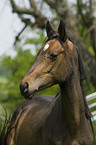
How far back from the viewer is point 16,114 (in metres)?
3.71

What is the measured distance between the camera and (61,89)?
8.25 ft

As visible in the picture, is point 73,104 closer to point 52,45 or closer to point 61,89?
point 61,89

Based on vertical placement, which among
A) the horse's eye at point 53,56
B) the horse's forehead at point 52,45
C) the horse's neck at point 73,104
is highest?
the horse's forehead at point 52,45

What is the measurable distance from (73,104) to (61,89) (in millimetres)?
208

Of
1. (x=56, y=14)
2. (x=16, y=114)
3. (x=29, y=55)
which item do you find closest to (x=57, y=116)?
(x=16, y=114)

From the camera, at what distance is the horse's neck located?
2.46 metres

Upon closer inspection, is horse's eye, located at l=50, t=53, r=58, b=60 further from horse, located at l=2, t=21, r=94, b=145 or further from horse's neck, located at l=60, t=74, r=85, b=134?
horse's neck, located at l=60, t=74, r=85, b=134

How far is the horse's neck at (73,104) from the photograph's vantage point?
246 cm

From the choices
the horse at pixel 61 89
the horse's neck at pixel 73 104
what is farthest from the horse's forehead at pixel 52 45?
the horse's neck at pixel 73 104

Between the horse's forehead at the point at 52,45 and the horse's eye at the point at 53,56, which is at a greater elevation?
the horse's forehead at the point at 52,45

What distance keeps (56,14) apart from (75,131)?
9.30 metres

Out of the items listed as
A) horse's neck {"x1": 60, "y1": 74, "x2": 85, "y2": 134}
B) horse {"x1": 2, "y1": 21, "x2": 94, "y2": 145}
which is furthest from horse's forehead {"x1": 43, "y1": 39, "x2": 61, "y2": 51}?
horse's neck {"x1": 60, "y1": 74, "x2": 85, "y2": 134}

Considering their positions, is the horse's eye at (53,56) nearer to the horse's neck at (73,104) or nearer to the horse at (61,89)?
the horse at (61,89)

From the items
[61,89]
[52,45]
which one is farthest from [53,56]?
[61,89]
